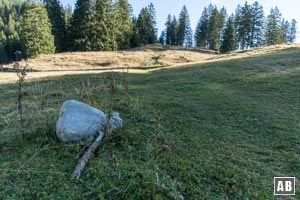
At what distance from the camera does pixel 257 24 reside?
4347 cm

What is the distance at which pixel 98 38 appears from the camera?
32875 millimetres

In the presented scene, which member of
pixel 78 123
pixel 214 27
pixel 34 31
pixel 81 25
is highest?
pixel 214 27

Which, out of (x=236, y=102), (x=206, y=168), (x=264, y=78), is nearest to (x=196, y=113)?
(x=236, y=102)

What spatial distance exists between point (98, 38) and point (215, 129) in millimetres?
29920

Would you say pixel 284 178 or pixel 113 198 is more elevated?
pixel 113 198

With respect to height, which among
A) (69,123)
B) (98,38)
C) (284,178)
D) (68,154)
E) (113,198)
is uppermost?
(98,38)

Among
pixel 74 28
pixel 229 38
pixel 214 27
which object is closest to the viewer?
pixel 74 28

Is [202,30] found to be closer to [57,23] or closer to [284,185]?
[57,23]

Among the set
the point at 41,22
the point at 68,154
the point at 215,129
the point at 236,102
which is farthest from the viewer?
the point at 41,22

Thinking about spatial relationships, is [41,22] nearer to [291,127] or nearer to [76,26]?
[76,26]

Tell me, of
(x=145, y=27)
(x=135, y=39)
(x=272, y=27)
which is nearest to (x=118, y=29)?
(x=135, y=39)

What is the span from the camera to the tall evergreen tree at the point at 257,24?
42781 millimetres

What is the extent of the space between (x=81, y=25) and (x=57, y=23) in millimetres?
4976

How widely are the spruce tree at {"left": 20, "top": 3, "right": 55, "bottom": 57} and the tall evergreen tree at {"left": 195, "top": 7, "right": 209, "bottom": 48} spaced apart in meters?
31.2
